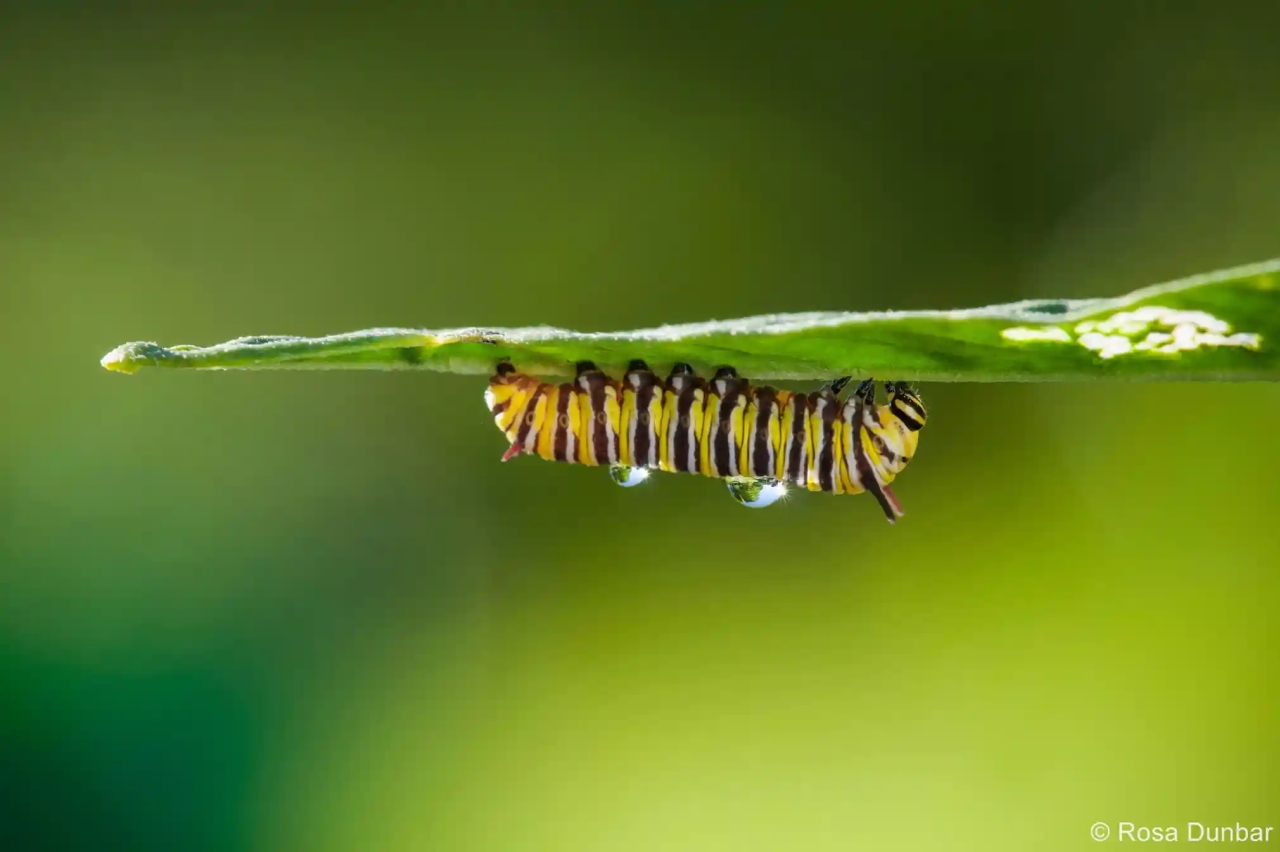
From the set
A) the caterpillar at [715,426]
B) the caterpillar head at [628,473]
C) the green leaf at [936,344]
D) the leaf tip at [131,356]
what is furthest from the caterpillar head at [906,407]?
the leaf tip at [131,356]

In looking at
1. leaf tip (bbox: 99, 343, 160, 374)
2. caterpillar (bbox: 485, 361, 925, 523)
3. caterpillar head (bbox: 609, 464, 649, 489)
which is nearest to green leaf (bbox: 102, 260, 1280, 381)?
leaf tip (bbox: 99, 343, 160, 374)

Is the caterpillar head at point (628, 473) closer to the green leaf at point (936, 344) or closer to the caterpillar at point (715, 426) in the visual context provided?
the caterpillar at point (715, 426)


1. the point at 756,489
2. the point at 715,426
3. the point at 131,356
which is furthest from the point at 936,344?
the point at 756,489

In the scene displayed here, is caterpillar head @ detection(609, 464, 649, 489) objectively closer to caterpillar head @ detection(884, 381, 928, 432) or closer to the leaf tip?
caterpillar head @ detection(884, 381, 928, 432)

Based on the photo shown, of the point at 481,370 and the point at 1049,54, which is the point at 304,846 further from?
the point at 1049,54

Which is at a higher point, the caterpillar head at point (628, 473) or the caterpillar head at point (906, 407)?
the caterpillar head at point (906, 407)

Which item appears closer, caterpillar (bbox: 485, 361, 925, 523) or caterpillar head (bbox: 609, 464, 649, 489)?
caterpillar (bbox: 485, 361, 925, 523)

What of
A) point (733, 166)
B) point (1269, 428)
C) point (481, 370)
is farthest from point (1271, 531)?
point (481, 370)
